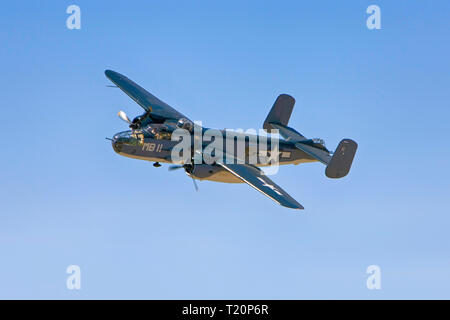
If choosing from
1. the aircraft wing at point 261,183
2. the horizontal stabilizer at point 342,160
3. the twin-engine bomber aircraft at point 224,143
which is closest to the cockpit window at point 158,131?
the twin-engine bomber aircraft at point 224,143

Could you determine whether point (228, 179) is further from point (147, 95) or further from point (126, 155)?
point (147, 95)

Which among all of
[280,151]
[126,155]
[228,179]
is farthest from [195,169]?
[280,151]

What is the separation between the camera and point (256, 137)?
43.4 metres

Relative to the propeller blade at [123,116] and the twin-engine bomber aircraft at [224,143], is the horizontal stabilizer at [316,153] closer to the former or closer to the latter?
the twin-engine bomber aircraft at [224,143]

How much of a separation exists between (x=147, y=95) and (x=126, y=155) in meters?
7.60

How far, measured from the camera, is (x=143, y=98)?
46219 millimetres

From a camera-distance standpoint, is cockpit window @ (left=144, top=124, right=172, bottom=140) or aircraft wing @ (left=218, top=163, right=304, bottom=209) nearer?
aircraft wing @ (left=218, top=163, right=304, bottom=209)

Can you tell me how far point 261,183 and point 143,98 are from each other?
12729 mm

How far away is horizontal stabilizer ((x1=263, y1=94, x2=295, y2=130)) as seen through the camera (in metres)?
47.0

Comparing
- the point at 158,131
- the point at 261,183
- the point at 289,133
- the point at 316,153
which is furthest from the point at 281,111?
the point at 261,183

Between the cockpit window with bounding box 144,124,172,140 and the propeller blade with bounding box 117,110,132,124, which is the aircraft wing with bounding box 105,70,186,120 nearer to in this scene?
the propeller blade with bounding box 117,110,132,124

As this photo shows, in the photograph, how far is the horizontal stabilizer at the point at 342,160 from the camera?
39.6 metres

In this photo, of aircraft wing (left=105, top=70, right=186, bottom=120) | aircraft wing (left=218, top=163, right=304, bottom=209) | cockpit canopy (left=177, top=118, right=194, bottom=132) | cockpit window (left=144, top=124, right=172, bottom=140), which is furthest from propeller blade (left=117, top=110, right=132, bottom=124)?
aircraft wing (left=218, top=163, right=304, bottom=209)

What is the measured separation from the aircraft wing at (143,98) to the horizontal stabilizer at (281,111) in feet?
19.2
